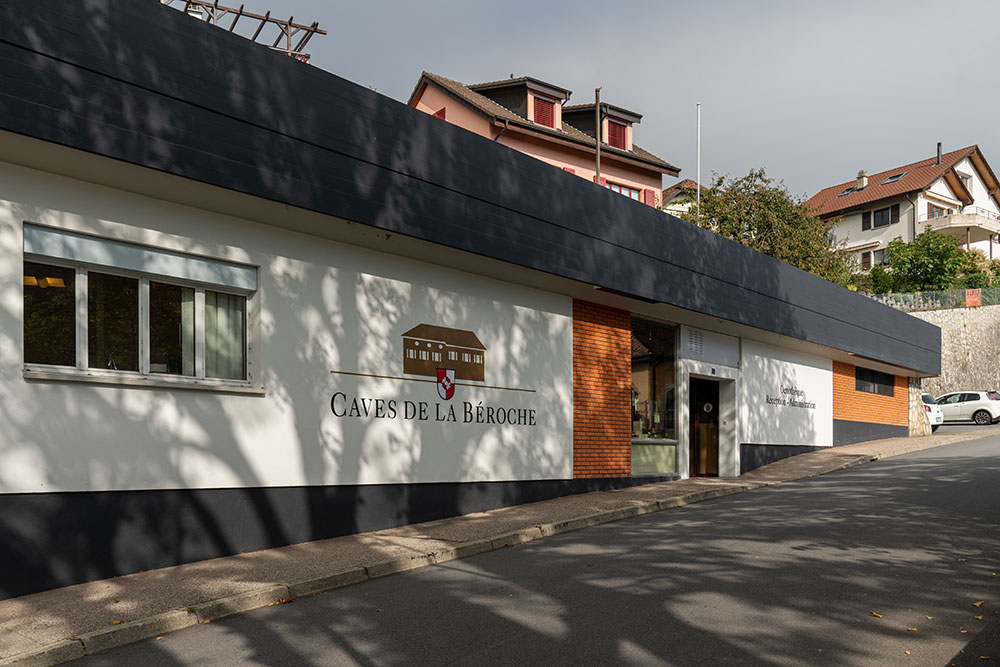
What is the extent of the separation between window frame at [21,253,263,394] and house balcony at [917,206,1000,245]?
58.3m

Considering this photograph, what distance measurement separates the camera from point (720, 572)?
844 centimetres

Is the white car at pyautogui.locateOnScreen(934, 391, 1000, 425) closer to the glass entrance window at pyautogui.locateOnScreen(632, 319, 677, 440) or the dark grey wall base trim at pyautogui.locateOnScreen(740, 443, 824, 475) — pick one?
the dark grey wall base trim at pyautogui.locateOnScreen(740, 443, 824, 475)

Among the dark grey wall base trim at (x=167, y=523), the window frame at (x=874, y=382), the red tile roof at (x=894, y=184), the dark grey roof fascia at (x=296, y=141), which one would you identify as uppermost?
the red tile roof at (x=894, y=184)

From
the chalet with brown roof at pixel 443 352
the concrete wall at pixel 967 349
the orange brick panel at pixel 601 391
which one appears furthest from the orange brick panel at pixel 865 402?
the chalet with brown roof at pixel 443 352

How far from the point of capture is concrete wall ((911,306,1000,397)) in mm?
42188

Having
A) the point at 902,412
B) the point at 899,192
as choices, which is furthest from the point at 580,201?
the point at 899,192

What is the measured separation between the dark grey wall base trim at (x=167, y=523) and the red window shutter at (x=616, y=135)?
92.1ft

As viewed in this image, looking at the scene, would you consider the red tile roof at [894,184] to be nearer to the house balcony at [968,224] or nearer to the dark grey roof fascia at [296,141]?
the house balcony at [968,224]

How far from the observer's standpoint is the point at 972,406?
119 ft

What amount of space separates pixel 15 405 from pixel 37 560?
142 centimetres

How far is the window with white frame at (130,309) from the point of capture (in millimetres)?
8195

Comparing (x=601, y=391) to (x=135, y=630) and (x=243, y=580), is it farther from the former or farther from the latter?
(x=135, y=630)

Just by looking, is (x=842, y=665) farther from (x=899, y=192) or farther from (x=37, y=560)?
(x=899, y=192)

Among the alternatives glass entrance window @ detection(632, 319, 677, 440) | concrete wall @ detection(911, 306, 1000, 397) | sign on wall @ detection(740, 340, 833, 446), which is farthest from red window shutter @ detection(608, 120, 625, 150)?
glass entrance window @ detection(632, 319, 677, 440)
